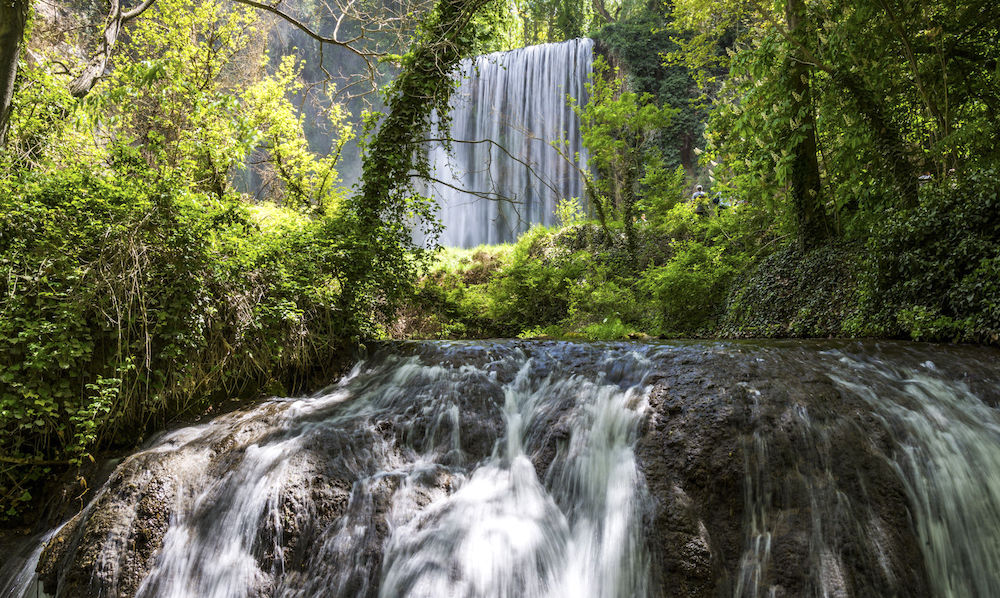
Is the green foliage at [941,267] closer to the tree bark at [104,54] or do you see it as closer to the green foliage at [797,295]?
the green foliage at [797,295]

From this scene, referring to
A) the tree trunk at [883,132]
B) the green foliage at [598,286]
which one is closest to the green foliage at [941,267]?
the tree trunk at [883,132]

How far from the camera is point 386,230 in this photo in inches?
254

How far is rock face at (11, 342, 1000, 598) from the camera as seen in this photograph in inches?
104

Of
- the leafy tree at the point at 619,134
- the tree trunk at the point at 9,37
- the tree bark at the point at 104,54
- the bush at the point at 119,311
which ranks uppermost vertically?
the leafy tree at the point at 619,134

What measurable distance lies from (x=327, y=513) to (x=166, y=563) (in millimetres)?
975

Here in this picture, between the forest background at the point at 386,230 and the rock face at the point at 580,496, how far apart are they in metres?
0.88

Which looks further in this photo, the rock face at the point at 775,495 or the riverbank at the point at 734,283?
the riverbank at the point at 734,283

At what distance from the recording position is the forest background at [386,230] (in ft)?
12.1

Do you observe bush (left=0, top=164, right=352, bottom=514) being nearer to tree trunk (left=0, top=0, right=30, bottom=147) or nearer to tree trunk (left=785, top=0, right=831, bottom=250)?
tree trunk (left=0, top=0, right=30, bottom=147)

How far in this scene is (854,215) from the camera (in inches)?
265

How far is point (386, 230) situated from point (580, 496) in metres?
4.48

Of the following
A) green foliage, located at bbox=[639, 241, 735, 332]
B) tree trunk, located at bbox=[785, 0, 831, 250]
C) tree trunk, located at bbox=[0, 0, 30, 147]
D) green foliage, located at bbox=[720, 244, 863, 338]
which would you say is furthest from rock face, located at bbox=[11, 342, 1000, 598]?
green foliage, located at bbox=[639, 241, 735, 332]

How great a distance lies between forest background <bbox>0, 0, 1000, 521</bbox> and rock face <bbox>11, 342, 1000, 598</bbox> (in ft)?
2.88

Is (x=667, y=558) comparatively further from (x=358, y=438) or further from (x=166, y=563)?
(x=166, y=563)
